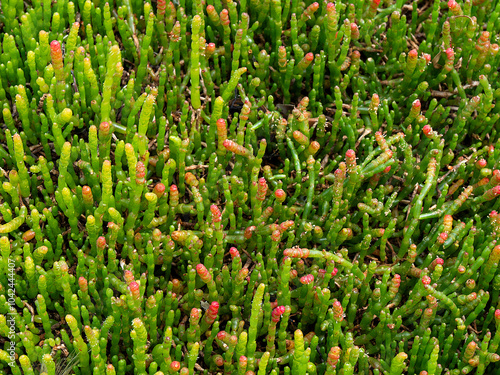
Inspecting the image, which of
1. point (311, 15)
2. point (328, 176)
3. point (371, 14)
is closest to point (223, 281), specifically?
point (328, 176)

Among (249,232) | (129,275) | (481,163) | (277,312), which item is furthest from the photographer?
(481,163)

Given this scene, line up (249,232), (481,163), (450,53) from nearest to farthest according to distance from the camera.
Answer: (249,232), (481,163), (450,53)

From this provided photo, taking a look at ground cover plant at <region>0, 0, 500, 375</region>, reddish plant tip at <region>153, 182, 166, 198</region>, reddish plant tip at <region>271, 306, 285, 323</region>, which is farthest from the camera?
reddish plant tip at <region>153, 182, 166, 198</region>

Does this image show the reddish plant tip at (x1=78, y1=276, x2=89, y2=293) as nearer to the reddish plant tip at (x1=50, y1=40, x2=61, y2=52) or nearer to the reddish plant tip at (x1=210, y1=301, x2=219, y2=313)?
the reddish plant tip at (x1=210, y1=301, x2=219, y2=313)

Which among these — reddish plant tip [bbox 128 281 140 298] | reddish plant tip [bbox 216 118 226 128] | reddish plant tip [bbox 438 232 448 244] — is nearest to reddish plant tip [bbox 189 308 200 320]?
reddish plant tip [bbox 128 281 140 298]

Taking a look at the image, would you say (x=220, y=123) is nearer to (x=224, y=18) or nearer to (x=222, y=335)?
(x=224, y=18)

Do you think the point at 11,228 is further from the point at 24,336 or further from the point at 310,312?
the point at 310,312

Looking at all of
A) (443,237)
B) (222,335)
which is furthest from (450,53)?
(222,335)

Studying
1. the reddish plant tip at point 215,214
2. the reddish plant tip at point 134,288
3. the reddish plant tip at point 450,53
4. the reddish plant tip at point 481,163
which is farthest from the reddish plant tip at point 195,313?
the reddish plant tip at point 450,53
